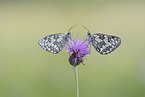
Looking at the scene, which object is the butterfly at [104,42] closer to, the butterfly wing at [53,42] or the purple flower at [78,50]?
the purple flower at [78,50]

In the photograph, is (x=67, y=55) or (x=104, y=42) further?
(x=67, y=55)

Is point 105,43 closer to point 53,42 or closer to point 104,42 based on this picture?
point 104,42

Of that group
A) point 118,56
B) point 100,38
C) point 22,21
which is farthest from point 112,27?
point 100,38

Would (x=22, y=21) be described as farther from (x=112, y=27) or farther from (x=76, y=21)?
(x=112, y=27)

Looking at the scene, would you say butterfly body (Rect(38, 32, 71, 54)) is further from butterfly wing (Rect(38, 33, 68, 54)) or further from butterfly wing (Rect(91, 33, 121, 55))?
butterfly wing (Rect(91, 33, 121, 55))

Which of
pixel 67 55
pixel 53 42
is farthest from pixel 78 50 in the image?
pixel 67 55
